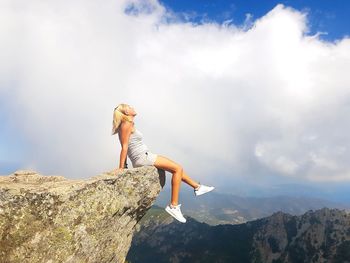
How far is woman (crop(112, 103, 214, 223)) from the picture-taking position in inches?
730

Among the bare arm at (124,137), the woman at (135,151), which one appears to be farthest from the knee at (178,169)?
the bare arm at (124,137)

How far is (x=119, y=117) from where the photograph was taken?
18578mm

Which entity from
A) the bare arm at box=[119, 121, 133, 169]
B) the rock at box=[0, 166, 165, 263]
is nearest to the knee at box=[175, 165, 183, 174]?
the rock at box=[0, 166, 165, 263]

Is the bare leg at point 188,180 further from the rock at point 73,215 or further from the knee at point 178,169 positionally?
the rock at point 73,215

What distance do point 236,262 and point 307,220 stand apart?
4308cm

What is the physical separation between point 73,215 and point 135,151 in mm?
5047

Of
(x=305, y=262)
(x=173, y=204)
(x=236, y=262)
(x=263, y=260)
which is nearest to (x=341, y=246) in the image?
(x=305, y=262)

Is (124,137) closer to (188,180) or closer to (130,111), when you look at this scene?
(130,111)

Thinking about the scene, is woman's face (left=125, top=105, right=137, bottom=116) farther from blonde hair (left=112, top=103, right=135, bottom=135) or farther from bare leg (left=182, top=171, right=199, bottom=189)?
bare leg (left=182, top=171, right=199, bottom=189)

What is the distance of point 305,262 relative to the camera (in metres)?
162

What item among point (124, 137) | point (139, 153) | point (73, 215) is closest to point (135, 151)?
point (139, 153)

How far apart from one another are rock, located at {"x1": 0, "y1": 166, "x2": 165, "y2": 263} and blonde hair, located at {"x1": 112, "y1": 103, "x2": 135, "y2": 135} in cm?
218

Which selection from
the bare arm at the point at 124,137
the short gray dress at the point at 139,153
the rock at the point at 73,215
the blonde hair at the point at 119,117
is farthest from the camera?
the short gray dress at the point at 139,153

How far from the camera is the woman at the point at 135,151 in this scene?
730 inches
